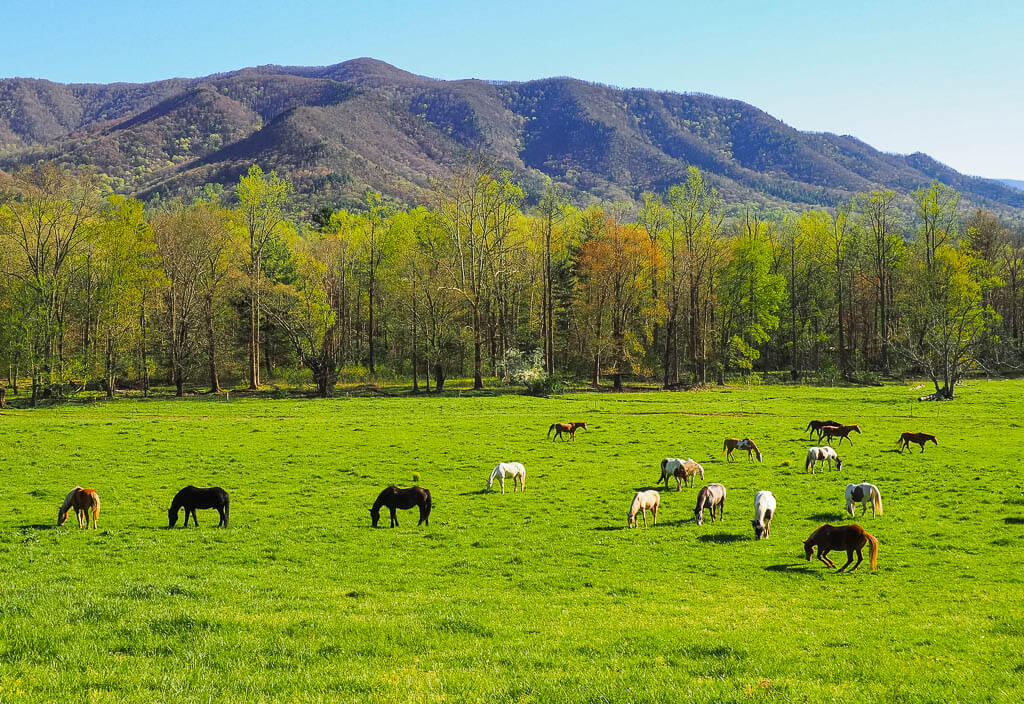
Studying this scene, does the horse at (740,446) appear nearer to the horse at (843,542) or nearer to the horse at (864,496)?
the horse at (864,496)

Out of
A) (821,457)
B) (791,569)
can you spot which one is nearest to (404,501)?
(791,569)

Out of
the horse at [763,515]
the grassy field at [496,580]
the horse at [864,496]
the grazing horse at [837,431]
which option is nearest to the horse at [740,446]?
the grassy field at [496,580]

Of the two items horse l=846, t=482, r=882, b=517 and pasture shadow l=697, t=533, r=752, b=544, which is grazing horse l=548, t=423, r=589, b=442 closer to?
horse l=846, t=482, r=882, b=517

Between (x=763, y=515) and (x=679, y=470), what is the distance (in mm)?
6529

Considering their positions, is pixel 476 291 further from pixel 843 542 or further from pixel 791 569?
pixel 843 542

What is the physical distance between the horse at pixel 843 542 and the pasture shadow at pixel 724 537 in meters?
2.84

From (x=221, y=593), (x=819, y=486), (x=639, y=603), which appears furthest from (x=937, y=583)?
(x=221, y=593)

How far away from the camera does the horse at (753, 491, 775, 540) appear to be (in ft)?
63.8

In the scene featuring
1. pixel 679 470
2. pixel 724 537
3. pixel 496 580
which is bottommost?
pixel 724 537

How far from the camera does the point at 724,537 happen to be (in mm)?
19531

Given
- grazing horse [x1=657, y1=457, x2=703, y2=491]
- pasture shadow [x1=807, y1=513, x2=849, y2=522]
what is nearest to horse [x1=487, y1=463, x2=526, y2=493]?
grazing horse [x1=657, y1=457, x2=703, y2=491]

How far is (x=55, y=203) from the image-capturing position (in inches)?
2242

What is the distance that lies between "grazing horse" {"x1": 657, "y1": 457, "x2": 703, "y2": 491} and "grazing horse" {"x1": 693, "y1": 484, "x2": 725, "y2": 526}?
4004mm

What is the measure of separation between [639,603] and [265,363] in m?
78.9
